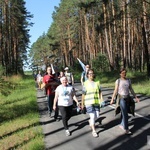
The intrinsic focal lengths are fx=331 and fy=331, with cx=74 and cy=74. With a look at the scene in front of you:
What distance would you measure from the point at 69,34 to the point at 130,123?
62.8 m

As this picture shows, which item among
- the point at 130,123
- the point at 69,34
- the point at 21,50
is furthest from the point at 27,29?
the point at 130,123

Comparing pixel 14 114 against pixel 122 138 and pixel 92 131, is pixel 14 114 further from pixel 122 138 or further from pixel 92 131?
pixel 122 138

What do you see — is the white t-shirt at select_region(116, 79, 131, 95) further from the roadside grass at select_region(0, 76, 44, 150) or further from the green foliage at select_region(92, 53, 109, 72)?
the green foliage at select_region(92, 53, 109, 72)

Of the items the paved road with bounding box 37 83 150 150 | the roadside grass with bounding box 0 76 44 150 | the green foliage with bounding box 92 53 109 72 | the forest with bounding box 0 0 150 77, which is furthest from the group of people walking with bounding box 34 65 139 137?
the green foliage with bounding box 92 53 109 72

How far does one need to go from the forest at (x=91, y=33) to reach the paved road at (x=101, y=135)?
60.3 feet

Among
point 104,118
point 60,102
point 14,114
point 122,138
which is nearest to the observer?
point 122,138

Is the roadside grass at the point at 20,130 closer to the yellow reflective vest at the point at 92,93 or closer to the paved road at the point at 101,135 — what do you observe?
the paved road at the point at 101,135

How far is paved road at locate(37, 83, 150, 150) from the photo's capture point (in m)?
8.43

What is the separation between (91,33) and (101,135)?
6160 cm

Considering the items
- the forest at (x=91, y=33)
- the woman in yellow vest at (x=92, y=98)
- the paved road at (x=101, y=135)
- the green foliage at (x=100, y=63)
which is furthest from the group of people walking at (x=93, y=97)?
the green foliage at (x=100, y=63)

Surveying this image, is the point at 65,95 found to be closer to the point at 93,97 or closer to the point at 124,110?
the point at 93,97

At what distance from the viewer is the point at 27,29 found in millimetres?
71875

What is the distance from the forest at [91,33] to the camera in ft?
Answer: 133

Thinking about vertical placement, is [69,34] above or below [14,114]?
above
